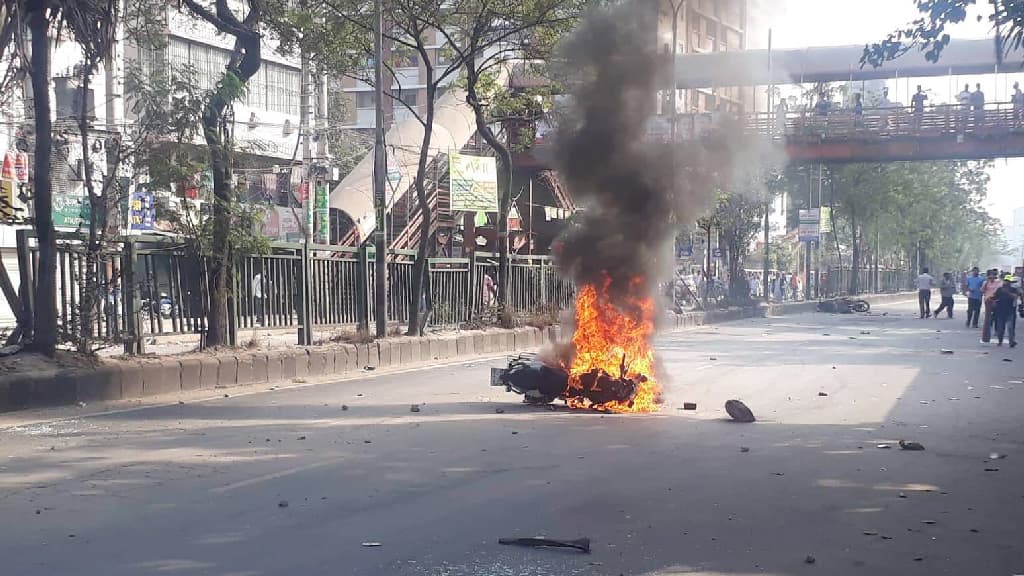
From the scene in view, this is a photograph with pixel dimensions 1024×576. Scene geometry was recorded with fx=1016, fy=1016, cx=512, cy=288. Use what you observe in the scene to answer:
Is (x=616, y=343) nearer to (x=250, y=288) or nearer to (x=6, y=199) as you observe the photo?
(x=250, y=288)

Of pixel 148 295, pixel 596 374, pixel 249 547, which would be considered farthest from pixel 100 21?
pixel 249 547

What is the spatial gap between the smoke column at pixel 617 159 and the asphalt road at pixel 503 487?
1698mm

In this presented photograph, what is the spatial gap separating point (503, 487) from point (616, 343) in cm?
447

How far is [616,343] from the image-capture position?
10758 millimetres

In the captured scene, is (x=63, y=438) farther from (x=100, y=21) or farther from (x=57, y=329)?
(x=100, y=21)

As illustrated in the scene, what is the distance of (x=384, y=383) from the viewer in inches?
518

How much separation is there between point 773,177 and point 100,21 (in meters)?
38.4

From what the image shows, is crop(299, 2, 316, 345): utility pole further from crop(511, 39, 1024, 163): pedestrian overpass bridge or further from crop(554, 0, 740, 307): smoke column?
crop(511, 39, 1024, 163): pedestrian overpass bridge

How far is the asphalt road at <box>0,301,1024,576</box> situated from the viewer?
4879 mm

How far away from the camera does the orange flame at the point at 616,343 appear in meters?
10.6

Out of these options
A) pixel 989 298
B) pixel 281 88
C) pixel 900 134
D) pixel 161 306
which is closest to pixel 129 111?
pixel 281 88

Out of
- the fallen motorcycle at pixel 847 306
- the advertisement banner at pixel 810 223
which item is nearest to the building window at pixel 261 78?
the advertisement banner at pixel 810 223

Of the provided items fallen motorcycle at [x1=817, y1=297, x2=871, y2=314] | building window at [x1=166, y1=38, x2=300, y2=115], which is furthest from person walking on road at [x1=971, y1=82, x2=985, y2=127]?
building window at [x1=166, y1=38, x2=300, y2=115]

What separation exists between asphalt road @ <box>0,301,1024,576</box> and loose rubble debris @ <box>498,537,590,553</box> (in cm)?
8
